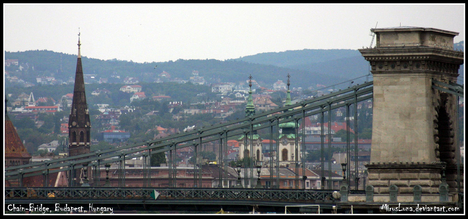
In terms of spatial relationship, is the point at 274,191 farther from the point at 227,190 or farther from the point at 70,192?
the point at 70,192

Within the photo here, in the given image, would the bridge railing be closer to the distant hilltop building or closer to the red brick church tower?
the distant hilltop building

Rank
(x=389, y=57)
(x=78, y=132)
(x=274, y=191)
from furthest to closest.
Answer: (x=78, y=132)
(x=274, y=191)
(x=389, y=57)

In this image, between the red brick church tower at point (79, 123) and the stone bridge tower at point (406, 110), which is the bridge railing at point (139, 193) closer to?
the stone bridge tower at point (406, 110)

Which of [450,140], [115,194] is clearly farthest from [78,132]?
[450,140]

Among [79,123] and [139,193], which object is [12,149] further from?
[139,193]

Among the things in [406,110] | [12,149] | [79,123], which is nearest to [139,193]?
[406,110]

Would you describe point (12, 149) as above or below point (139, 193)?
above

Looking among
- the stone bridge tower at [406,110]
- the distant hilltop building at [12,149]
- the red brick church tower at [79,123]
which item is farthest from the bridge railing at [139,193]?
the red brick church tower at [79,123]

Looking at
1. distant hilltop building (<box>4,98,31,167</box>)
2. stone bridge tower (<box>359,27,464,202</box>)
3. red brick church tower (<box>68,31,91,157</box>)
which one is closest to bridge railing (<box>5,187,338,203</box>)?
stone bridge tower (<box>359,27,464,202</box>)
